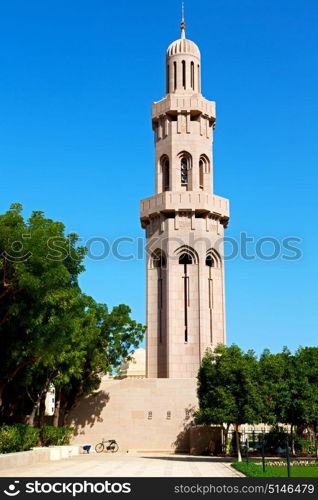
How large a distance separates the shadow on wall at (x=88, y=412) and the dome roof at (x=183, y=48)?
2811 cm

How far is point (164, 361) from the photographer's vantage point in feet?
155

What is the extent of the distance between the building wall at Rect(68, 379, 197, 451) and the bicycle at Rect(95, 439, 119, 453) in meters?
0.43

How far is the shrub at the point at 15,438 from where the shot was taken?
24609 mm

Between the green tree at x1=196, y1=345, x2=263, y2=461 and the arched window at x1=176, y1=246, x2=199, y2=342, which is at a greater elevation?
the arched window at x1=176, y1=246, x2=199, y2=342

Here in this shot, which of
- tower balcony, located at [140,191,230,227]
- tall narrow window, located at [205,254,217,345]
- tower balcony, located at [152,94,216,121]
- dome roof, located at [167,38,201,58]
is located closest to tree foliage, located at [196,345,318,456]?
tall narrow window, located at [205,254,217,345]

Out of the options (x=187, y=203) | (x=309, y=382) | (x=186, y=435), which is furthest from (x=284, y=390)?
(x=187, y=203)

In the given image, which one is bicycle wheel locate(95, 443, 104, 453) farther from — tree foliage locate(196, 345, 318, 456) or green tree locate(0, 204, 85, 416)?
green tree locate(0, 204, 85, 416)

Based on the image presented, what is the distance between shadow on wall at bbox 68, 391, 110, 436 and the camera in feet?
141

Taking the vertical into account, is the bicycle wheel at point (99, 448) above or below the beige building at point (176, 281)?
below

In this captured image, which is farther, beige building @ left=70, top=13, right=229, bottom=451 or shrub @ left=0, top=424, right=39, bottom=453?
beige building @ left=70, top=13, right=229, bottom=451

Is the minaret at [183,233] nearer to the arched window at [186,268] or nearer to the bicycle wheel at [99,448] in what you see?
the arched window at [186,268]

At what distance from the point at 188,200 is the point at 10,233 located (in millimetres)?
26958

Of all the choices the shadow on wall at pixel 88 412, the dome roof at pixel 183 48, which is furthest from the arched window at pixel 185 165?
the shadow on wall at pixel 88 412

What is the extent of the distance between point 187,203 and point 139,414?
15.9m
